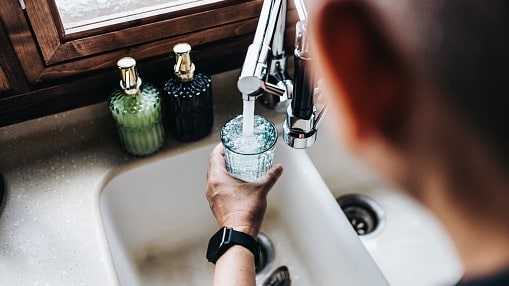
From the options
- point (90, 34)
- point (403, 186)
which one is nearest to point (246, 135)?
point (90, 34)

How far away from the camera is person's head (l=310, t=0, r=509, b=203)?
0.80ft

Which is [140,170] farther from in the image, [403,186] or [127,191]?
A: [403,186]

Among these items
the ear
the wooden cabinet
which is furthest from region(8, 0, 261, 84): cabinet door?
the ear

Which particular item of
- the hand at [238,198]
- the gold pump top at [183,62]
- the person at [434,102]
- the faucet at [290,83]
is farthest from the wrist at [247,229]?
the person at [434,102]

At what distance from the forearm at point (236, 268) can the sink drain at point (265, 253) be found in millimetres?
204

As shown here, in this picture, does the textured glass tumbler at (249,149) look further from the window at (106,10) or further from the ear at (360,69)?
the ear at (360,69)

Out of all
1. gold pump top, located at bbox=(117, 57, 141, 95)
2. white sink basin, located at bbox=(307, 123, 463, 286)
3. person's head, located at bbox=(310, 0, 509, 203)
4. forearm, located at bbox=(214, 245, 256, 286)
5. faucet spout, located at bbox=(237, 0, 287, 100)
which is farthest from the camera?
white sink basin, located at bbox=(307, 123, 463, 286)

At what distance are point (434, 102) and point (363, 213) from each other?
32.0 inches

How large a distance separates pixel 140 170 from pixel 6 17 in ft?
1.00

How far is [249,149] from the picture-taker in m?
0.81

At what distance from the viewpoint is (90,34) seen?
0.87m

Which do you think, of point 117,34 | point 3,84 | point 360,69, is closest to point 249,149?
point 117,34

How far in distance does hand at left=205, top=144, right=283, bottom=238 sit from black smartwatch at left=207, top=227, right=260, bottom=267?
0.4 inches

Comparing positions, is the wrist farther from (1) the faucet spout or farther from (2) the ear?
(2) the ear
